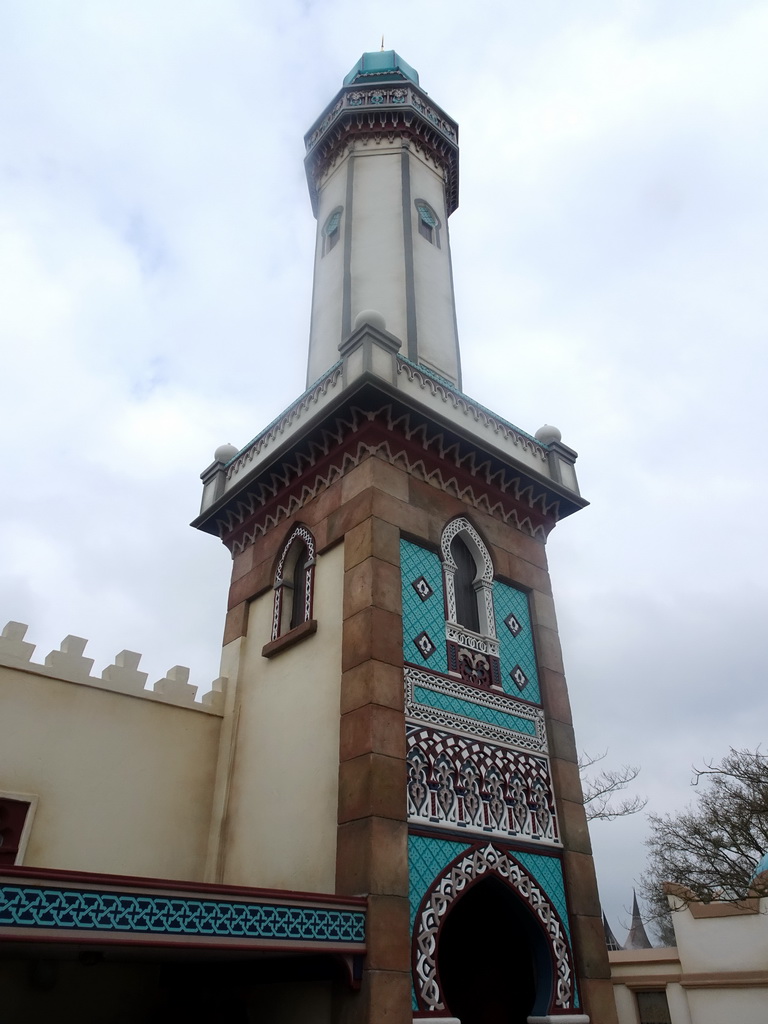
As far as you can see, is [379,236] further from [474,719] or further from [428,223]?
[474,719]

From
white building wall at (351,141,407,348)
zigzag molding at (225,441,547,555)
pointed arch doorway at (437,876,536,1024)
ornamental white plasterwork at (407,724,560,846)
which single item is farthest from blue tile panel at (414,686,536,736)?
white building wall at (351,141,407,348)

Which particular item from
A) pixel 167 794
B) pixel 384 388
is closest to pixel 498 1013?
pixel 167 794

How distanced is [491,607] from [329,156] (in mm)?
9604

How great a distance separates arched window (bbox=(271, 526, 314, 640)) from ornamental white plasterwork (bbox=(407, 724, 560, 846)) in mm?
A: 2280

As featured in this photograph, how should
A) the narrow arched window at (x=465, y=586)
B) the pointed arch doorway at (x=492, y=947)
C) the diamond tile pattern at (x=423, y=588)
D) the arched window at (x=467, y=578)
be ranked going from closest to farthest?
the pointed arch doorway at (x=492, y=947) → the diamond tile pattern at (x=423, y=588) → the arched window at (x=467, y=578) → the narrow arched window at (x=465, y=586)

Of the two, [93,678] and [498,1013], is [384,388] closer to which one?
[93,678]

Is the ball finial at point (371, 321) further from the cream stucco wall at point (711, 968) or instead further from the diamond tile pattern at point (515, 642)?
the cream stucco wall at point (711, 968)

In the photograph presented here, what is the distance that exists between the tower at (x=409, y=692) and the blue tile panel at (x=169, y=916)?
0.49 metres

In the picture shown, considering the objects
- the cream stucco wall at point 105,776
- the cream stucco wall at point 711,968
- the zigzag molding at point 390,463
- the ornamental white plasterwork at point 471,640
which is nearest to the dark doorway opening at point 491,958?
the ornamental white plasterwork at point 471,640

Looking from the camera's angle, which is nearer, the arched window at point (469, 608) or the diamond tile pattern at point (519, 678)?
the arched window at point (469, 608)

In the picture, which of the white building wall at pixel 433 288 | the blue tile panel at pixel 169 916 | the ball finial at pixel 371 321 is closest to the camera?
the blue tile panel at pixel 169 916

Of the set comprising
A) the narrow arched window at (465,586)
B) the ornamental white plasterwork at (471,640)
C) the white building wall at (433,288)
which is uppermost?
the white building wall at (433,288)

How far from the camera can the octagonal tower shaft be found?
39.1ft

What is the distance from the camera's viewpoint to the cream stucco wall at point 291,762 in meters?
7.35
